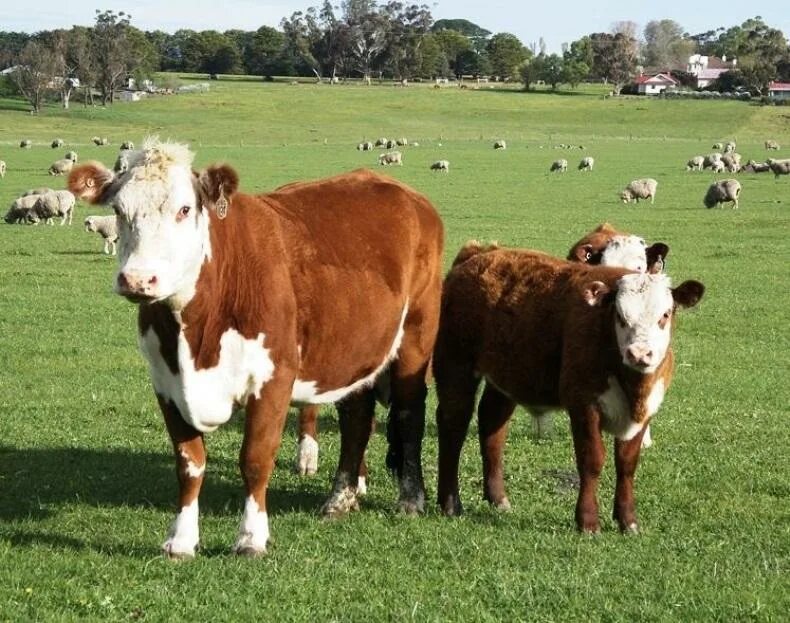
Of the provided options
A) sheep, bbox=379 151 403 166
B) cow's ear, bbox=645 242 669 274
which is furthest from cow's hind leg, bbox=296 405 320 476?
sheep, bbox=379 151 403 166

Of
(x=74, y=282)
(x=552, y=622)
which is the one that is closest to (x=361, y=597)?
(x=552, y=622)

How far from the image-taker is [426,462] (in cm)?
1047

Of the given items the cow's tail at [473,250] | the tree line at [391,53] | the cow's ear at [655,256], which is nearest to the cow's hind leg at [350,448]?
the cow's tail at [473,250]

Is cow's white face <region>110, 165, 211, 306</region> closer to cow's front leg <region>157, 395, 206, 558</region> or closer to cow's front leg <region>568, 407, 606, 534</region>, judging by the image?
cow's front leg <region>157, 395, 206, 558</region>

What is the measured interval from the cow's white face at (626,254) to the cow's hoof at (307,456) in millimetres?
3575

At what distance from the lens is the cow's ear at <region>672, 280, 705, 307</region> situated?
821 centimetres

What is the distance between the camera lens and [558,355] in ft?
28.2

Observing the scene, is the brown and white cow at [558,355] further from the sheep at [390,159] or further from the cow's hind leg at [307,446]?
the sheep at [390,159]

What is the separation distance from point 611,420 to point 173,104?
115 m

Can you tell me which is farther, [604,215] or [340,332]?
[604,215]

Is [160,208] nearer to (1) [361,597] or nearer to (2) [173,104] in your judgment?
(1) [361,597]

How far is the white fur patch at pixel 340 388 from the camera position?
778 cm

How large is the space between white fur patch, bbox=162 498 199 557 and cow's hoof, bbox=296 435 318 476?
107 inches

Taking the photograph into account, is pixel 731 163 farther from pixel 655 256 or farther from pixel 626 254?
pixel 626 254
